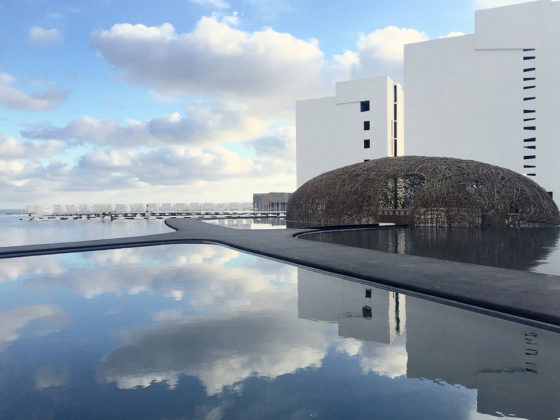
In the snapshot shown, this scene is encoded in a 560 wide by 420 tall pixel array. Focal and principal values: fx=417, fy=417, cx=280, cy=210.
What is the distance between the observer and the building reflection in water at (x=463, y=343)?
3.31 metres

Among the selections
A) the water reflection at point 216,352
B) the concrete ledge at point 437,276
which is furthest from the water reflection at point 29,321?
the concrete ledge at point 437,276

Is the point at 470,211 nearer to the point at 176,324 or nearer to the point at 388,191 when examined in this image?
the point at 388,191

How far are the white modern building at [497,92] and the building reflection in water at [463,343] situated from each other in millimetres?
38535

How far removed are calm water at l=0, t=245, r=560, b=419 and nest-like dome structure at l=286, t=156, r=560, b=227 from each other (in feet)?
60.7

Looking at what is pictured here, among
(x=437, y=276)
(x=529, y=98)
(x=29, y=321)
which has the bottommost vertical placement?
(x=29, y=321)

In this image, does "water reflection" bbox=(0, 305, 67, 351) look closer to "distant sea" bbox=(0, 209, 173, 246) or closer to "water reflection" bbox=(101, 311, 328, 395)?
"water reflection" bbox=(101, 311, 328, 395)

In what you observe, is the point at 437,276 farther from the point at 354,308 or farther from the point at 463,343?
the point at 463,343

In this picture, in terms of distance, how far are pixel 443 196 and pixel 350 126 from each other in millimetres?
29583

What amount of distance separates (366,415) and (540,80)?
43.8 metres

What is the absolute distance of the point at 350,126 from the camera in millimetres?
51719

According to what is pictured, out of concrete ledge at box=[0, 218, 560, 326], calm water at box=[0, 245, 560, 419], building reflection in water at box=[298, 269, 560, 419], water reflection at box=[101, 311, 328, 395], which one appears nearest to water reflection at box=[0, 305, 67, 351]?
calm water at box=[0, 245, 560, 419]

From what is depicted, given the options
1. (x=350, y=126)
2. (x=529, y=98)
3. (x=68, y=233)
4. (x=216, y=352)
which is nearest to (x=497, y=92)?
(x=529, y=98)

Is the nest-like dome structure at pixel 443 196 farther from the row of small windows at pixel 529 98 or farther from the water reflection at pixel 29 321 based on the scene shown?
the water reflection at pixel 29 321

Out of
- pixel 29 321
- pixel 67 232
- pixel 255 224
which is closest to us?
pixel 29 321
